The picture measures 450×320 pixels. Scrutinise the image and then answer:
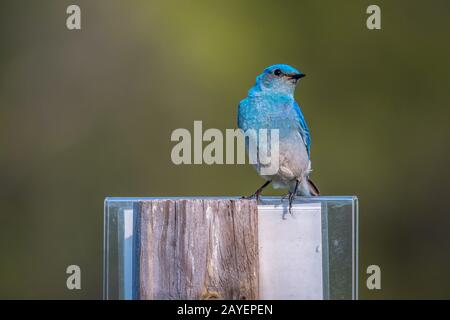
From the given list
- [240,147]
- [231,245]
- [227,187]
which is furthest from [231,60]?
[231,245]

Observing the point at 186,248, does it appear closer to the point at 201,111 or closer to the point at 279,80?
the point at 279,80

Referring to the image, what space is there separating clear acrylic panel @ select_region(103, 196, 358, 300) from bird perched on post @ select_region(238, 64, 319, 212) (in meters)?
2.36

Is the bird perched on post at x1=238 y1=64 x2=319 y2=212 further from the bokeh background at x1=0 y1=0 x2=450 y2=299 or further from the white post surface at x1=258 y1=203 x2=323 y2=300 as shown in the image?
the bokeh background at x1=0 y1=0 x2=450 y2=299

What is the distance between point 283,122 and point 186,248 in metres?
3.06

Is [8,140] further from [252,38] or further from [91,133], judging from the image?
[252,38]

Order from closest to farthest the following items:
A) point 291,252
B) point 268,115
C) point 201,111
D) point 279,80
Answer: point 291,252 → point 268,115 → point 279,80 → point 201,111

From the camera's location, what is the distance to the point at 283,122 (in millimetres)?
7352

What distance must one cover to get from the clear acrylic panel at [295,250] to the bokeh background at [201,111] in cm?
735

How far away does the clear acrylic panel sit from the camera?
477 cm

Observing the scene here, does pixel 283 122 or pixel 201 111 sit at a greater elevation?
pixel 201 111

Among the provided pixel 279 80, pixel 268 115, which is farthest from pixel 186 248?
pixel 279 80

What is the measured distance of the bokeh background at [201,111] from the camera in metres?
12.4

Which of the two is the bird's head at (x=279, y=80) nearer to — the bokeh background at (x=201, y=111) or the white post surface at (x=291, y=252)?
the white post surface at (x=291, y=252)

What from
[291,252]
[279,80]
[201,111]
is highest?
[201,111]
